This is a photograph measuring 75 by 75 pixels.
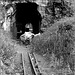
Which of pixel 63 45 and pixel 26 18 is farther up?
pixel 26 18

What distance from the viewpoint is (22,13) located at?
95.9ft

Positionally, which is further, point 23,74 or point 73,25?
point 73,25

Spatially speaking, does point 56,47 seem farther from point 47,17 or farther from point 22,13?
point 22,13

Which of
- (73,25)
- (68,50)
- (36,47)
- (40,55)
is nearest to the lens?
(68,50)

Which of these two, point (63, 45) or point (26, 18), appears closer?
point (63, 45)

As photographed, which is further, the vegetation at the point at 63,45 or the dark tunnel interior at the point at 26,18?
the dark tunnel interior at the point at 26,18

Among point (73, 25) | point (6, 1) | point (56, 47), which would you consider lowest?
point (56, 47)

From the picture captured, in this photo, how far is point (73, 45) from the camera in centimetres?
1023

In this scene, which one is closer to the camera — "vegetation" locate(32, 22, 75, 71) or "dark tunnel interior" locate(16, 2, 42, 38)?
"vegetation" locate(32, 22, 75, 71)

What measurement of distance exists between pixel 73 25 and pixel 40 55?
126 inches

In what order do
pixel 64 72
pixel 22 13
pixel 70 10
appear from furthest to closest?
pixel 22 13 < pixel 70 10 < pixel 64 72

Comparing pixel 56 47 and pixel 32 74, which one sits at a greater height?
pixel 56 47

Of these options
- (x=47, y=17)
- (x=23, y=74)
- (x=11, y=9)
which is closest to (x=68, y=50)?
(x=23, y=74)

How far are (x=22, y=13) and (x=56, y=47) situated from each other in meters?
18.6
